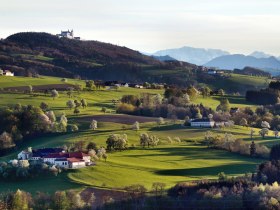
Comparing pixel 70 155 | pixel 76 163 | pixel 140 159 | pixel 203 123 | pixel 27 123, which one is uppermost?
pixel 203 123

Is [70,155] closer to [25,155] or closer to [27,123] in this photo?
[25,155]

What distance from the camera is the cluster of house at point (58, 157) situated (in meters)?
66.2

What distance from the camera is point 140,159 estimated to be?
72.9m

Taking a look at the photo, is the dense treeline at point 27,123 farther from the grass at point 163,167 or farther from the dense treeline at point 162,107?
the dense treeline at point 162,107

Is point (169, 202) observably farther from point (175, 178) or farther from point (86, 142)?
point (86, 142)

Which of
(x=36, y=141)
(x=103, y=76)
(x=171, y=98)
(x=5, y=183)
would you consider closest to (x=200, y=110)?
(x=171, y=98)

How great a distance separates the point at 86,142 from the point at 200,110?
43.4 metres

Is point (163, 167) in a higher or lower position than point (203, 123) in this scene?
lower

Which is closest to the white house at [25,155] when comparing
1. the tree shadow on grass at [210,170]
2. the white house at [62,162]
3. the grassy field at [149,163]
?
the grassy field at [149,163]

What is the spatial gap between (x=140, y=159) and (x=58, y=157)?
9.28 metres

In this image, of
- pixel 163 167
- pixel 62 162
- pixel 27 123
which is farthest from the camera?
pixel 27 123

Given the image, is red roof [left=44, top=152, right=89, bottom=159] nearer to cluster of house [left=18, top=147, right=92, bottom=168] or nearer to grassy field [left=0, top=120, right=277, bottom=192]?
cluster of house [left=18, top=147, right=92, bottom=168]

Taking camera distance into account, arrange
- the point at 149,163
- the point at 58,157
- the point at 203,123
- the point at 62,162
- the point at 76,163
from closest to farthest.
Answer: the point at 76,163
the point at 62,162
the point at 58,157
the point at 149,163
the point at 203,123

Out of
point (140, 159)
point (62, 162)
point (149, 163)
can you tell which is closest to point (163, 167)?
point (149, 163)
